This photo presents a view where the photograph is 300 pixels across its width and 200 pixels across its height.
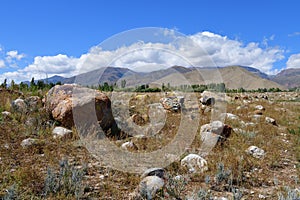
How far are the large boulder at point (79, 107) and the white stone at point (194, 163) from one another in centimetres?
229

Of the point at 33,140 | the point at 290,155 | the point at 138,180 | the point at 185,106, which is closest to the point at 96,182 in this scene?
the point at 138,180

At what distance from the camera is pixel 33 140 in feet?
15.0

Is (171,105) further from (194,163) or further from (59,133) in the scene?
(194,163)

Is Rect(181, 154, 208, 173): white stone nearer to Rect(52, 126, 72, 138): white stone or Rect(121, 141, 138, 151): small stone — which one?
Rect(121, 141, 138, 151): small stone

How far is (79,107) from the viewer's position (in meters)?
5.81

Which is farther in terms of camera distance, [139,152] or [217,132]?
[217,132]

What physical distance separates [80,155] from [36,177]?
3.80 feet

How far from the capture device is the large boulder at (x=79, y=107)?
580cm

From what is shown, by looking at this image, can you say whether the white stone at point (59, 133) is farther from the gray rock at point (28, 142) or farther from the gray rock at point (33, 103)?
the gray rock at point (33, 103)

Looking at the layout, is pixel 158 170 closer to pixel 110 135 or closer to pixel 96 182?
pixel 96 182

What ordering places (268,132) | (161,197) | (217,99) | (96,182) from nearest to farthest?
(161,197) < (96,182) < (268,132) < (217,99)

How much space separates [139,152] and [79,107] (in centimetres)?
192

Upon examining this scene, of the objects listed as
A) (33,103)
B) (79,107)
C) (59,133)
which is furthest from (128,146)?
(33,103)

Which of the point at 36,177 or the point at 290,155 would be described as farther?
the point at 290,155
